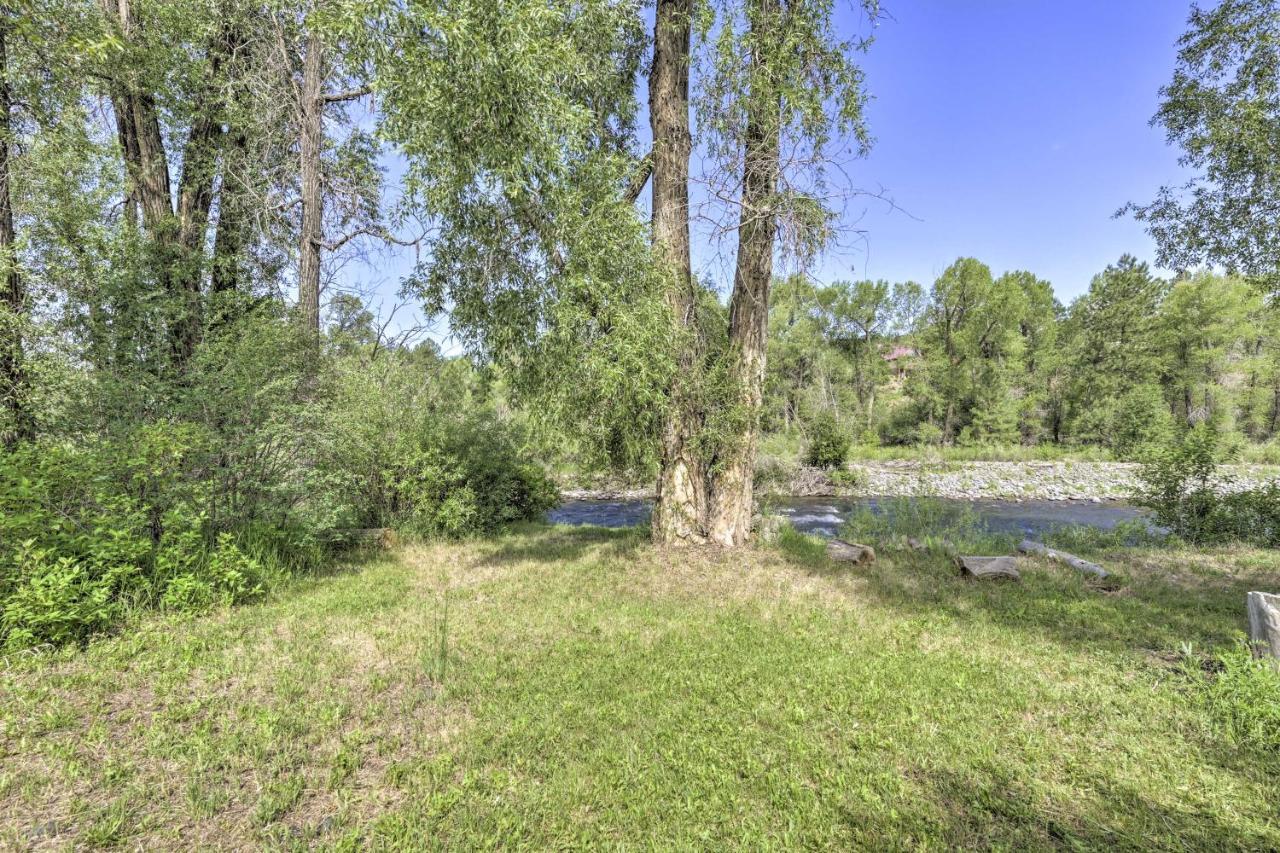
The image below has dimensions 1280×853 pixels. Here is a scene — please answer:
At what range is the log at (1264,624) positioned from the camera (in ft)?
10.6

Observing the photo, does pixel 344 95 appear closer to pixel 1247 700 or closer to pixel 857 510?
pixel 1247 700

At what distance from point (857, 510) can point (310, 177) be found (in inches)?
511

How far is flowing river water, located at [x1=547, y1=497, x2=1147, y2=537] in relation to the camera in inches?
498

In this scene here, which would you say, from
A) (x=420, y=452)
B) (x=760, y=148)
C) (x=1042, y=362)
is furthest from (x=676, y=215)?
(x=1042, y=362)

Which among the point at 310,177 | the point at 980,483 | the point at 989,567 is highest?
the point at 310,177

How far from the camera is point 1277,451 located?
22.5m

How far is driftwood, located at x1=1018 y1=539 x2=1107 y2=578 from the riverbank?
8238mm

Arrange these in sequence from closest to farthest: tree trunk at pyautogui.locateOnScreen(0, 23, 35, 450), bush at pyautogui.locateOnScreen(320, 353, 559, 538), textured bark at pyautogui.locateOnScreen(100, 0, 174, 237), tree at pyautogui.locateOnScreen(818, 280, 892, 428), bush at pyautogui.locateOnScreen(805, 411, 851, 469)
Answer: tree trunk at pyautogui.locateOnScreen(0, 23, 35, 450) → textured bark at pyautogui.locateOnScreen(100, 0, 174, 237) → bush at pyautogui.locateOnScreen(320, 353, 559, 538) → bush at pyautogui.locateOnScreen(805, 411, 851, 469) → tree at pyautogui.locateOnScreen(818, 280, 892, 428)

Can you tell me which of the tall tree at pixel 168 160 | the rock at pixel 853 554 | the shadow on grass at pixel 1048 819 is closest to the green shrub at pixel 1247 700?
the shadow on grass at pixel 1048 819

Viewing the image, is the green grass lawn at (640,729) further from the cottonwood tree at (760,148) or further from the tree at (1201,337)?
the tree at (1201,337)

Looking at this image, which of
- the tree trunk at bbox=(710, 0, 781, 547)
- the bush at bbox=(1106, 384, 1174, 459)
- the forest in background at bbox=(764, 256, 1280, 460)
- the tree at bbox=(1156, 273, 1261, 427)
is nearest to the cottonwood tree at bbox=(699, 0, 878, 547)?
the tree trunk at bbox=(710, 0, 781, 547)

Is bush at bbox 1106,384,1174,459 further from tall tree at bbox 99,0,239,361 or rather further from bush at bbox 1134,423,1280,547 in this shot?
tall tree at bbox 99,0,239,361

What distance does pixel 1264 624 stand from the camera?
10.9 ft

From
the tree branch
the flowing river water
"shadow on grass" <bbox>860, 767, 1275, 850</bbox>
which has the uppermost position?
the tree branch
